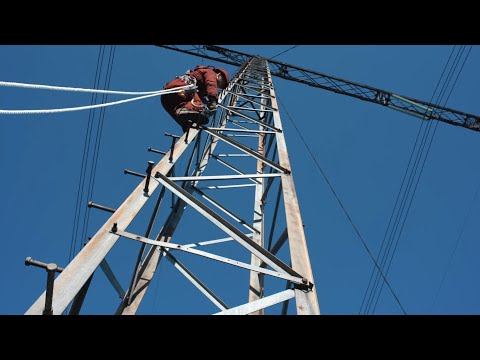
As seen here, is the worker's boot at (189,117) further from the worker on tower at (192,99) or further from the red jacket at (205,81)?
the red jacket at (205,81)

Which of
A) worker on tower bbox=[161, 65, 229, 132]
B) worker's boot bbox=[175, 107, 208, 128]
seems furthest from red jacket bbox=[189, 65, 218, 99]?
worker's boot bbox=[175, 107, 208, 128]

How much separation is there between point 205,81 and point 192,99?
0.69 meters

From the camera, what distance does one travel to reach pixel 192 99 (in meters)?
5.45

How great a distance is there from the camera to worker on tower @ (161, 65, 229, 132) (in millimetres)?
5152

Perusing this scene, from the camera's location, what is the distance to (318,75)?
16.4m

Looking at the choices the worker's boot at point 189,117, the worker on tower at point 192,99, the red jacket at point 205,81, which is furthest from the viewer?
the red jacket at point 205,81

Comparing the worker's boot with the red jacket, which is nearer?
the worker's boot

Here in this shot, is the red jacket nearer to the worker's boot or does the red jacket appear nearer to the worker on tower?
the worker on tower

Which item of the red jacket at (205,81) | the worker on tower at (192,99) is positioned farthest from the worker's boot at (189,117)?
the red jacket at (205,81)

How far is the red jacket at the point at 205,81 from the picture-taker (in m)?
5.88
